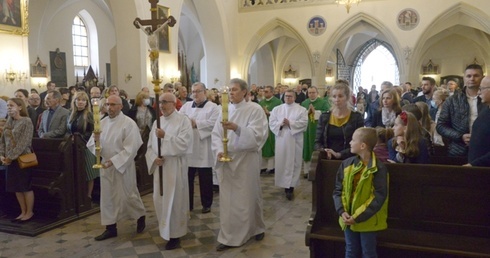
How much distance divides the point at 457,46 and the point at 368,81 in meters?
7.17

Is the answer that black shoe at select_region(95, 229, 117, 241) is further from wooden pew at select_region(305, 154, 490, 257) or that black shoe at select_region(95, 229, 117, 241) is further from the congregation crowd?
wooden pew at select_region(305, 154, 490, 257)

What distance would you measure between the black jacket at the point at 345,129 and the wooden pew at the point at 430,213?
64cm

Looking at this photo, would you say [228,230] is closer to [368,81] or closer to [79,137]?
[79,137]

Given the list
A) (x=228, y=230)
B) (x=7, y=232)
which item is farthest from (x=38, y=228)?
(x=228, y=230)

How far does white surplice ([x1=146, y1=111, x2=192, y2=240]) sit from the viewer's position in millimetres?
4648

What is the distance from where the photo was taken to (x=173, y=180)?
4680 mm

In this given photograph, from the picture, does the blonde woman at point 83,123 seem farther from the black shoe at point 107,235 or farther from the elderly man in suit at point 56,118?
the black shoe at point 107,235

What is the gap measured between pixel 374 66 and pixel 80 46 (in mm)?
19109

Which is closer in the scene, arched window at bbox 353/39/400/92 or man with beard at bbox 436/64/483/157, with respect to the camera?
man with beard at bbox 436/64/483/157

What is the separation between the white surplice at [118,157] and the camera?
497 cm

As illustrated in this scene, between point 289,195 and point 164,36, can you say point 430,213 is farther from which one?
point 164,36

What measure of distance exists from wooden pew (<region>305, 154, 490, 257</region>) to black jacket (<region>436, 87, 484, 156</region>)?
2.98 feet

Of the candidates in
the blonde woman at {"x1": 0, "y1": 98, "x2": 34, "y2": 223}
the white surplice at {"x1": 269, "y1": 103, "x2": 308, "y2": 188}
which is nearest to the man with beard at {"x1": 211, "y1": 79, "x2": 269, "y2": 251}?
the white surplice at {"x1": 269, "y1": 103, "x2": 308, "y2": 188}

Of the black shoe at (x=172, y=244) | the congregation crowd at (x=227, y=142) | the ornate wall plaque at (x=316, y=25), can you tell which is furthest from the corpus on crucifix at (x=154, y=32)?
the ornate wall plaque at (x=316, y=25)
